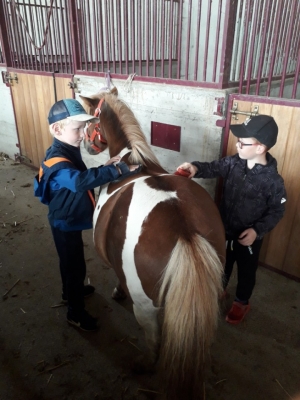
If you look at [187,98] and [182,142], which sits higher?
[187,98]

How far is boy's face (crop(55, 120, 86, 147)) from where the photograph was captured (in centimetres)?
154

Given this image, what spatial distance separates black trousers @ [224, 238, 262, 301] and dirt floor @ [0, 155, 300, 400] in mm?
266

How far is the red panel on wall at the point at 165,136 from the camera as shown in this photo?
103 inches

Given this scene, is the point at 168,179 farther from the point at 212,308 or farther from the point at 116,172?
the point at 212,308

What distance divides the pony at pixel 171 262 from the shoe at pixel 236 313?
0.69 metres

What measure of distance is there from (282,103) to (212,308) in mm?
1531

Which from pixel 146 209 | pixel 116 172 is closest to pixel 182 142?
pixel 116 172

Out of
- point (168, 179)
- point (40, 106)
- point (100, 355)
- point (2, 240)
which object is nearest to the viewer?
point (168, 179)

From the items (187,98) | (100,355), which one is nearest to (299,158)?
(187,98)

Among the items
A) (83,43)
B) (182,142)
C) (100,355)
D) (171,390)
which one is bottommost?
(100,355)

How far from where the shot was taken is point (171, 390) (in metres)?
1.24

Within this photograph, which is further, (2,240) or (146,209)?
(2,240)

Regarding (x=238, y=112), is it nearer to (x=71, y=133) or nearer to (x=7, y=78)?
(x=71, y=133)

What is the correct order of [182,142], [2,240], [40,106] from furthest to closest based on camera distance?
[40,106] < [2,240] < [182,142]
